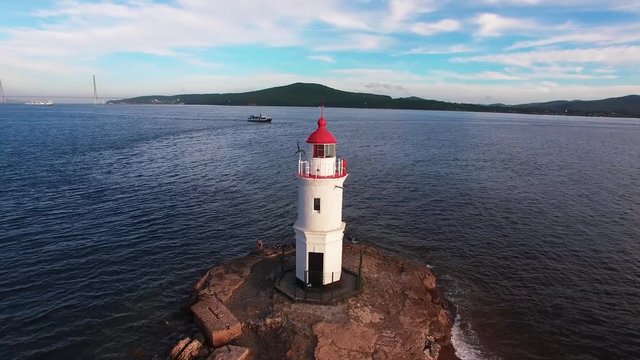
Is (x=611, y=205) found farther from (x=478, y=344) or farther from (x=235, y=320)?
(x=235, y=320)

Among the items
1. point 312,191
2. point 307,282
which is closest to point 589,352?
point 307,282

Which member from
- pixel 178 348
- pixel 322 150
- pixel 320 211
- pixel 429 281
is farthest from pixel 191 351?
pixel 429 281

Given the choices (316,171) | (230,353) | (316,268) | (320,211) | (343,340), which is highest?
(316,171)

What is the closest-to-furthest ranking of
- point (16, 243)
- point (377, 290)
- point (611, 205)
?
point (377, 290), point (16, 243), point (611, 205)

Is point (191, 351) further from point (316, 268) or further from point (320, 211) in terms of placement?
point (320, 211)

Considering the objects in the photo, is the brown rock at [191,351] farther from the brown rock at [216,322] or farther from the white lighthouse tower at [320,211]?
the white lighthouse tower at [320,211]

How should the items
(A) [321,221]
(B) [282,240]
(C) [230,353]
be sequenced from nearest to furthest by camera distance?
(C) [230,353] < (A) [321,221] < (B) [282,240]
